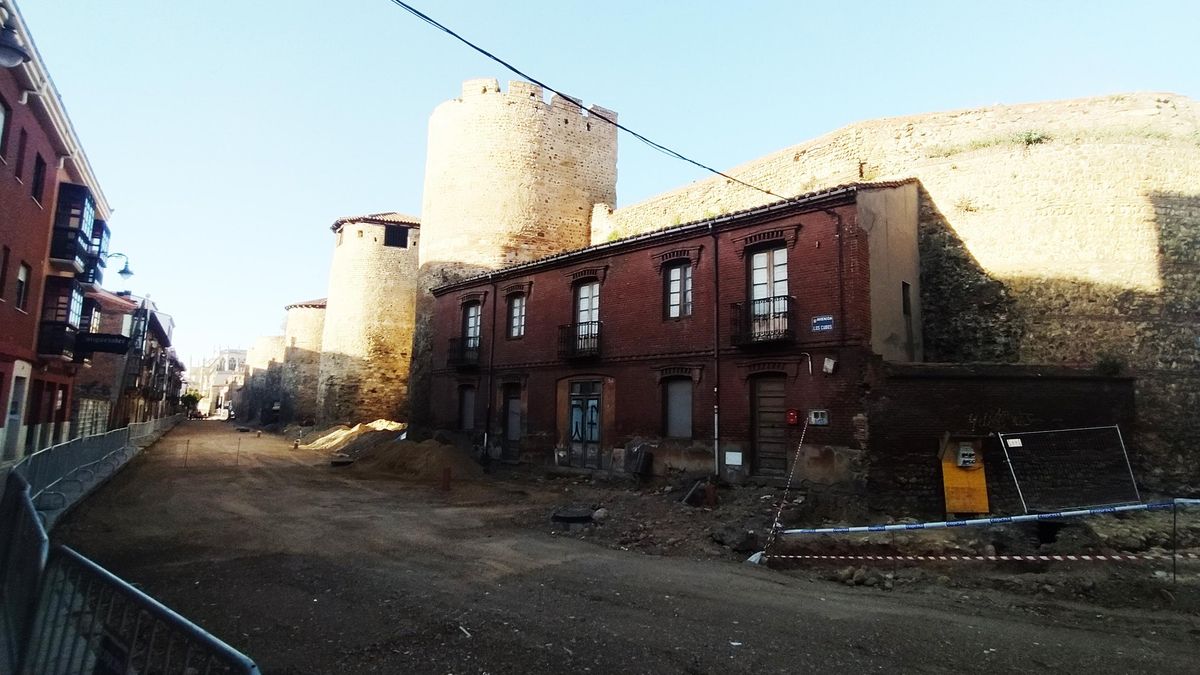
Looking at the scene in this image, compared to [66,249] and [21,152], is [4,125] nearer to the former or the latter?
[21,152]

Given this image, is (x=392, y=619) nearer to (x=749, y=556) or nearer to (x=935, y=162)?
(x=749, y=556)

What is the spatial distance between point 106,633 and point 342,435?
3027 cm

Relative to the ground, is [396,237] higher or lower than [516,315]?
higher

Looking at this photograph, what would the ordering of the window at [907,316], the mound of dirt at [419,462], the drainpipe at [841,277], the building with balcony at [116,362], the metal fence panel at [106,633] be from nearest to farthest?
1. the metal fence panel at [106,633]
2. the drainpipe at [841,277]
3. the window at [907,316]
4. the mound of dirt at [419,462]
5. the building with balcony at [116,362]

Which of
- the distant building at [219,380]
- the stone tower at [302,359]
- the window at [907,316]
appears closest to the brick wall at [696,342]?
the window at [907,316]

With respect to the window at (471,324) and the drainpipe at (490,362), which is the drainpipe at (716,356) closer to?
the drainpipe at (490,362)

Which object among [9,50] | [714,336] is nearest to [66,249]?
[9,50]

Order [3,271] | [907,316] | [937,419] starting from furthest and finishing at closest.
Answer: [3,271] < [907,316] < [937,419]

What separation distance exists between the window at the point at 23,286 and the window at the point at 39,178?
6.45 feet

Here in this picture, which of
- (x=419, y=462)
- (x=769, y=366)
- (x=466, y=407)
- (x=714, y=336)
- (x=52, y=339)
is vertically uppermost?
(x=714, y=336)

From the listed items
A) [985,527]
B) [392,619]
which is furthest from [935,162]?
[392,619]

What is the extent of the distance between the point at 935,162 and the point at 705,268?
7978 millimetres

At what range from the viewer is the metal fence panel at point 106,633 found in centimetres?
280

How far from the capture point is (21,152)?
52.4 feet
